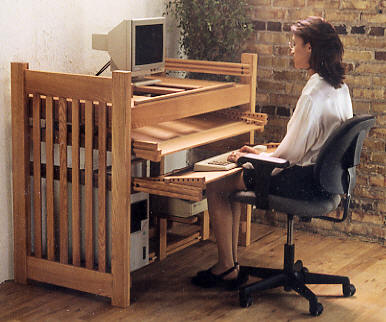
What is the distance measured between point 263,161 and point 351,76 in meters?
1.29

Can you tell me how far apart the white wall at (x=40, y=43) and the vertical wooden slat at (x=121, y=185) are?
1.92ft

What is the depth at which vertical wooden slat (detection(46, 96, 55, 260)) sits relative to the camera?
3.21m

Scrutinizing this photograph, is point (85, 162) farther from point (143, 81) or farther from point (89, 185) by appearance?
point (143, 81)

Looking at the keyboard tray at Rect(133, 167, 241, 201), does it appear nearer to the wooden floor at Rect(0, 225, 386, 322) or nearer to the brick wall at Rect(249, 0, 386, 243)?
the wooden floor at Rect(0, 225, 386, 322)

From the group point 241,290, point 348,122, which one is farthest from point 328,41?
point 241,290

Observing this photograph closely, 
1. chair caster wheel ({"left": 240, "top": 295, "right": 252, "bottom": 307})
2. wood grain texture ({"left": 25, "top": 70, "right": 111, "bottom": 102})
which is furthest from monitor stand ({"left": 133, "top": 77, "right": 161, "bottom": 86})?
chair caster wheel ({"left": 240, "top": 295, "right": 252, "bottom": 307})

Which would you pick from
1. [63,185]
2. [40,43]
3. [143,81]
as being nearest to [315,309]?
[63,185]

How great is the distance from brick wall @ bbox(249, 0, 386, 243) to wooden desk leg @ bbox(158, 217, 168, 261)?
1009mm

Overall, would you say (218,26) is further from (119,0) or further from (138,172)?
(138,172)

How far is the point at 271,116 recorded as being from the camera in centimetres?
442

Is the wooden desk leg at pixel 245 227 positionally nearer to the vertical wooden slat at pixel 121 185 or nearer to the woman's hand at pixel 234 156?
the woman's hand at pixel 234 156

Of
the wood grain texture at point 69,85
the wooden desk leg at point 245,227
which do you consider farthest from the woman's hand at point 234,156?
the wooden desk leg at point 245,227

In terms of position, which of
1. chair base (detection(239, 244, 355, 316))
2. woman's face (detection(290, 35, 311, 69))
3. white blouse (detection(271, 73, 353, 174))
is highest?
woman's face (detection(290, 35, 311, 69))

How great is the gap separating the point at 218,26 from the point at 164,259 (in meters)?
1.38
